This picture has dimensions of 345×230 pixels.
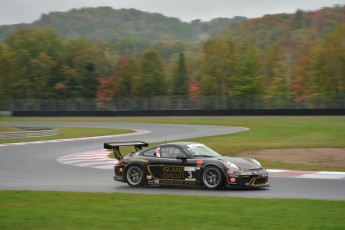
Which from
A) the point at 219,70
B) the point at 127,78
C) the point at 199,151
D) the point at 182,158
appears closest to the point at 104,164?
the point at 199,151

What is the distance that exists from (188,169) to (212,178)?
658mm

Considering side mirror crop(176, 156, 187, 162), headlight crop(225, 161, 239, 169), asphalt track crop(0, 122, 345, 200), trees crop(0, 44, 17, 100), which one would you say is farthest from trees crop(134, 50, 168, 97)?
headlight crop(225, 161, 239, 169)

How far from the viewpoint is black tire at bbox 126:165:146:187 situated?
15.9 metres

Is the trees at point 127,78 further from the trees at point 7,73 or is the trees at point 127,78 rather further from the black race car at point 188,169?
the black race car at point 188,169

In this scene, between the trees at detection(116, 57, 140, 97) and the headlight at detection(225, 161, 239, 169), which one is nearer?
the headlight at detection(225, 161, 239, 169)

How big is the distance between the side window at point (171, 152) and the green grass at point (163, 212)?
239cm

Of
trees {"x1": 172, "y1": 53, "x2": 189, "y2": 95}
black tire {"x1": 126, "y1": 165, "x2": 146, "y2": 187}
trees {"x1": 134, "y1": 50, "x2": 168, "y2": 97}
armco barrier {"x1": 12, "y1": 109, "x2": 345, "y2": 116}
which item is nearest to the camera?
black tire {"x1": 126, "y1": 165, "x2": 146, "y2": 187}

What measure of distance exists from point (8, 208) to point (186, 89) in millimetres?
88573

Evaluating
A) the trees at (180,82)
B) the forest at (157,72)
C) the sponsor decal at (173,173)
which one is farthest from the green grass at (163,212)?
the trees at (180,82)

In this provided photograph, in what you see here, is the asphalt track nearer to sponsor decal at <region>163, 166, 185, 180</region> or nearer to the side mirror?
sponsor decal at <region>163, 166, 185, 180</region>

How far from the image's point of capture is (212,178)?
48.9 feet

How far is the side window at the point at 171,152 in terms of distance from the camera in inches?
614

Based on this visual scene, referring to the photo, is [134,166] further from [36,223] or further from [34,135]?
[34,135]

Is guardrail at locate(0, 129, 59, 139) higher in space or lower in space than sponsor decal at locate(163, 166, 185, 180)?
lower
